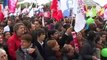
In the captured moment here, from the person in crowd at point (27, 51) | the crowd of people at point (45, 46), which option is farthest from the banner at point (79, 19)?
the person in crowd at point (27, 51)

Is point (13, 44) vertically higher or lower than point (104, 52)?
higher

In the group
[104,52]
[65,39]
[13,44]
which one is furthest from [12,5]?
[13,44]

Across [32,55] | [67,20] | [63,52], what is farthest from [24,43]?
[67,20]

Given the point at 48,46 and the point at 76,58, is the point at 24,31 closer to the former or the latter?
the point at 48,46

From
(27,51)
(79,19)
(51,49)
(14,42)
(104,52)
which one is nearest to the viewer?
(27,51)

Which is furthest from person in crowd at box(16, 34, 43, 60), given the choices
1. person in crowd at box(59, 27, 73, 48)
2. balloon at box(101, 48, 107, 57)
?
balloon at box(101, 48, 107, 57)

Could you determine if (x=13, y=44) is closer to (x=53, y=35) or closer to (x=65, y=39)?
(x=53, y=35)

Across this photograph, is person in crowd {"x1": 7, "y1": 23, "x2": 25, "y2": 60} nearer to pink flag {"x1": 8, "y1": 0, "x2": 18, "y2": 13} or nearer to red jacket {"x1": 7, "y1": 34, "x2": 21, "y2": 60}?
red jacket {"x1": 7, "y1": 34, "x2": 21, "y2": 60}

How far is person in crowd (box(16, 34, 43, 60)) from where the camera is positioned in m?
5.99

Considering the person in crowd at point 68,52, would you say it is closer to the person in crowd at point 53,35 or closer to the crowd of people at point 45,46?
the crowd of people at point 45,46

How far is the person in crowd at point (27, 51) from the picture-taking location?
5992 mm

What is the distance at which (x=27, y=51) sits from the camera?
236 inches

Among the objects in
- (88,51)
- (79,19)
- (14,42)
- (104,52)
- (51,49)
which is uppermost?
A: (79,19)

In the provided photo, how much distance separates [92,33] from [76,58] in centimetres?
72
